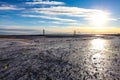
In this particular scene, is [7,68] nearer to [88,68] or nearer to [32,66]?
[32,66]

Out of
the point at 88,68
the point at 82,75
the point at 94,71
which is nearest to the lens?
the point at 82,75

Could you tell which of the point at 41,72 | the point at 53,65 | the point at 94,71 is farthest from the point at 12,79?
the point at 94,71

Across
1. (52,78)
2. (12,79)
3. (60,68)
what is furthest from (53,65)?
(12,79)

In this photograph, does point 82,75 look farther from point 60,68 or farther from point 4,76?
point 4,76

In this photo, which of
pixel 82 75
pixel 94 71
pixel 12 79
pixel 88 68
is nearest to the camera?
pixel 12 79

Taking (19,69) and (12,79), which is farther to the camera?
(19,69)

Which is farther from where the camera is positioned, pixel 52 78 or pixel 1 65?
pixel 1 65

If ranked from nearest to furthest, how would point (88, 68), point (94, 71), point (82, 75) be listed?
1. point (82, 75)
2. point (94, 71)
3. point (88, 68)

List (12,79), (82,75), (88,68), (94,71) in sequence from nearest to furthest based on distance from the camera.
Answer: (12,79) → (82,75) → (94,71) → (88,68)
